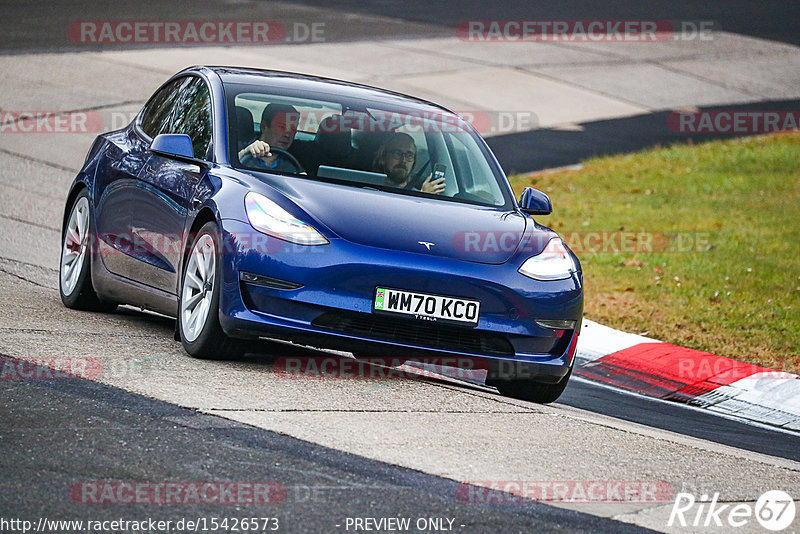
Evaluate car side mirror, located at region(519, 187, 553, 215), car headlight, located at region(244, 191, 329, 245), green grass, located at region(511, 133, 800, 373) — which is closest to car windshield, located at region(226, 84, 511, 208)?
car side mirror, located at region(519, 187, 553, 215)

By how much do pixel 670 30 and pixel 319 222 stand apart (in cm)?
2335

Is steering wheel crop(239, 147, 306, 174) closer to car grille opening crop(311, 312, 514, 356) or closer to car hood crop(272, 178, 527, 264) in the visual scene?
car hood crop(272, 178, 527, 264)

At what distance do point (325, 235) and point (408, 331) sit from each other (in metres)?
0.64

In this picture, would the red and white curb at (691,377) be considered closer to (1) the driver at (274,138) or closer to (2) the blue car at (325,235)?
(2) the blue car at (325,235)

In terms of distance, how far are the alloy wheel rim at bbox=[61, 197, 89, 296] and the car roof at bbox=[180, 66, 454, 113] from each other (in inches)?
46.8

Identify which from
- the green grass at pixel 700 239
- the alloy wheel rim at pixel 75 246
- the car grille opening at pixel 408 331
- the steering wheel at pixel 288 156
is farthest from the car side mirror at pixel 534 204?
the alloy wheel rim at pixel 75 246

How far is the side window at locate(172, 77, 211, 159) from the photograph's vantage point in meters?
7.64

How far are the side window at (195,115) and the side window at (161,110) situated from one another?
0.10 meters

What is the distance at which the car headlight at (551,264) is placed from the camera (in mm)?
6875

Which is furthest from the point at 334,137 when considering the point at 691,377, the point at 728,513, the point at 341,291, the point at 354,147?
the point at 728,513

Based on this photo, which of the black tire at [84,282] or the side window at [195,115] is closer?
the side window at [195,115]

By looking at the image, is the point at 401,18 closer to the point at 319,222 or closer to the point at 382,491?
the point at 319,222

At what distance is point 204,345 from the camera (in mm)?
6727

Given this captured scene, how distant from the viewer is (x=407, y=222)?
269 inches
